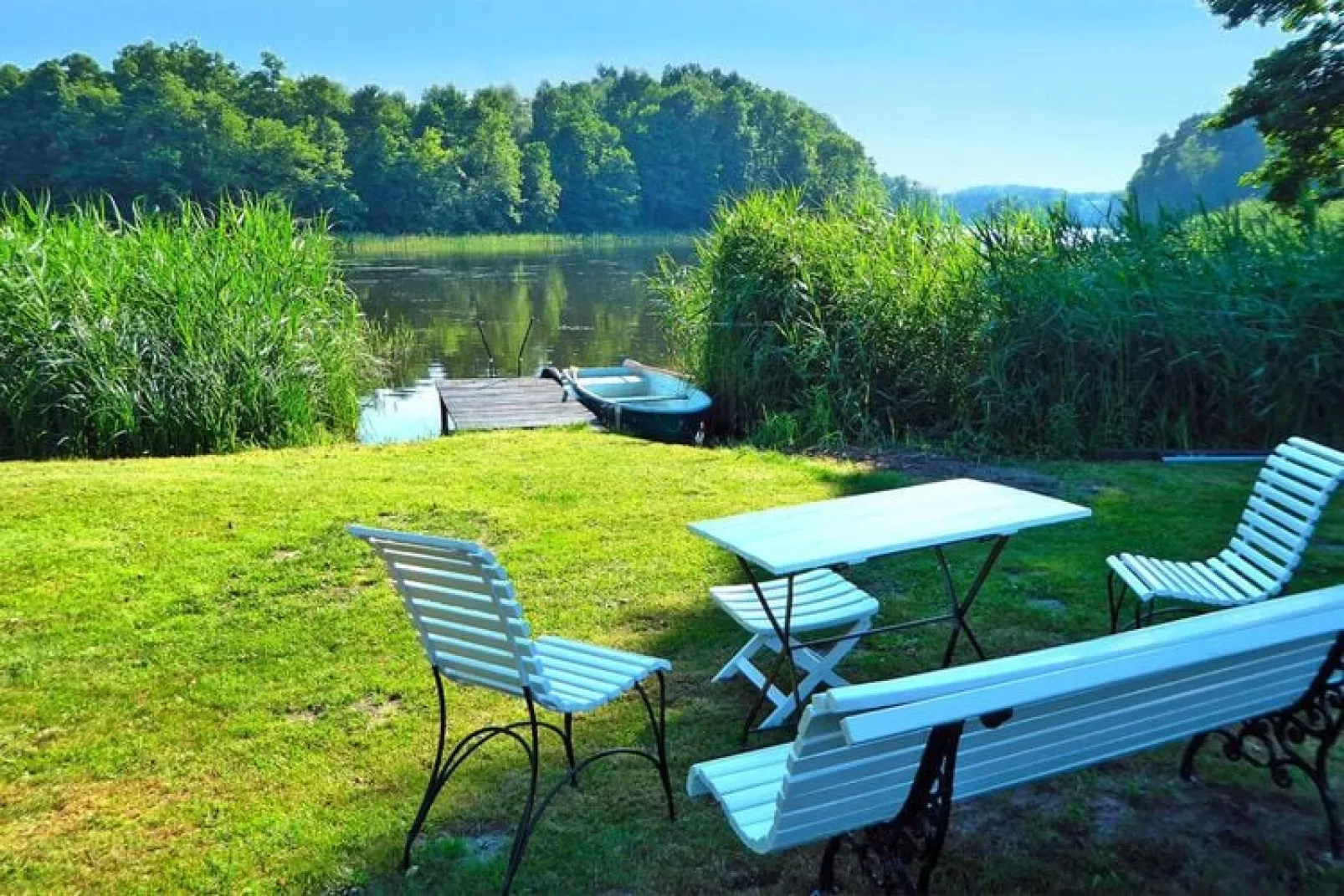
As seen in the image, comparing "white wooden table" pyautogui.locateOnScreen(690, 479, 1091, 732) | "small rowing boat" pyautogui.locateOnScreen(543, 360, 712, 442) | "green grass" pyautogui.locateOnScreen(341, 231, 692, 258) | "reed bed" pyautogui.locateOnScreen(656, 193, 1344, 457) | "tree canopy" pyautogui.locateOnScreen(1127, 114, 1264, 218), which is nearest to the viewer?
"white wooden table" pyautogui.locateOnScreen(690, 479, 1091, 732)

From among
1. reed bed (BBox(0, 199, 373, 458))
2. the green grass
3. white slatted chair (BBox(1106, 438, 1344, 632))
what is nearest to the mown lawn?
white slatted chair (BBox(1106, 438, 1344, 632))

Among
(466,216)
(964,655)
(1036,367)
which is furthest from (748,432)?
(466,216)

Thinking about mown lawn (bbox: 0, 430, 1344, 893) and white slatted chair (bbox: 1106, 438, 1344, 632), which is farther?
white slatted chair (bbox: 1106, 438, 1344, 632)

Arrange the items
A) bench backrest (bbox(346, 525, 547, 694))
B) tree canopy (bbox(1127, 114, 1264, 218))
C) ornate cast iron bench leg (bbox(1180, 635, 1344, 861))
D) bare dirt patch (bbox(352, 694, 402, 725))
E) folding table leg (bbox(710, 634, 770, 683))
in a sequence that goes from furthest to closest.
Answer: tree canopy (bbox(1127, 114, 1264, 218)) < folding table leg (bbox(710, 634, 770, 683)) < bare dirt patch (bbox(352, 694, 402, 725)) < ornate cast iron bench leg (bbox(1180, 635, 1344, 861)) < bench backrest (bbox(346, 525, 547, 694))

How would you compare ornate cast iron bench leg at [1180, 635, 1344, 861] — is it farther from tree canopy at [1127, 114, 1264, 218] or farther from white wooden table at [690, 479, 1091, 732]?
tree canopy at [1127, 114, 1264, 218]

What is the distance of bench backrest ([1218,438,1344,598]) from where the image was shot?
13.1 ft

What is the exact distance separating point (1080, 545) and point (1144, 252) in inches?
183

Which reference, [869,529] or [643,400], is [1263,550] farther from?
[643,400]

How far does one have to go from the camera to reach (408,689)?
13.5ft

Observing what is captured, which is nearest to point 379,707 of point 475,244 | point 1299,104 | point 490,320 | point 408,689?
point 408,689

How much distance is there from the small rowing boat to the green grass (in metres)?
36.7

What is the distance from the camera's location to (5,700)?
4.07 metres

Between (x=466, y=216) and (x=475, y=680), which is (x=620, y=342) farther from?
(x=466, y=216)

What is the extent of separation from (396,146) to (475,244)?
15.6 m
